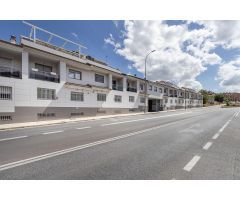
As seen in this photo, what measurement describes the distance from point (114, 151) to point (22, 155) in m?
3.14

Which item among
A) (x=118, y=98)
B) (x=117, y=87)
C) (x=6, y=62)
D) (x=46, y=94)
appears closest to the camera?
(x=6, y=62)

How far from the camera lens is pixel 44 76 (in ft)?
61.0

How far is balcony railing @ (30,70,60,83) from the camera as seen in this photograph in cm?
1772

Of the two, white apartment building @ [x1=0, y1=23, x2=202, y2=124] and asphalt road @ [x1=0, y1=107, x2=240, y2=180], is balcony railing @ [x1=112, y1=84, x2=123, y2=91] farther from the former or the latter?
asphalt road @ [x1=0, y1=107, x2=240, y2=180]

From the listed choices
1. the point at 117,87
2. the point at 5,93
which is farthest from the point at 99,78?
the point at 5,93

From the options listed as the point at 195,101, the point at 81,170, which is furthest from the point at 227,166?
the point at 195,101

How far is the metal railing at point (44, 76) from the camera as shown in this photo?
17.7 m

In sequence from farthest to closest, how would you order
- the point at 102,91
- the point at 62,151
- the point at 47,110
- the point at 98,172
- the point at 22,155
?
the point at 102,91
the point at 47,110
the point at 62,151
the point at 22,155
the point at 98,172

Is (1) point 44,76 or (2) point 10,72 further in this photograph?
(1) point 44,76

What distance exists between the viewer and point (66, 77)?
846 inches

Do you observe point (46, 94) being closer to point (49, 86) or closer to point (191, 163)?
point (49, 86)

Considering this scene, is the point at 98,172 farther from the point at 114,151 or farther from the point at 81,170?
the point at 114,151

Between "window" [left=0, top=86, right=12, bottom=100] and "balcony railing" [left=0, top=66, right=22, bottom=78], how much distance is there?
1.29 metres

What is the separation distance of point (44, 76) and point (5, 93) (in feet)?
15.7
